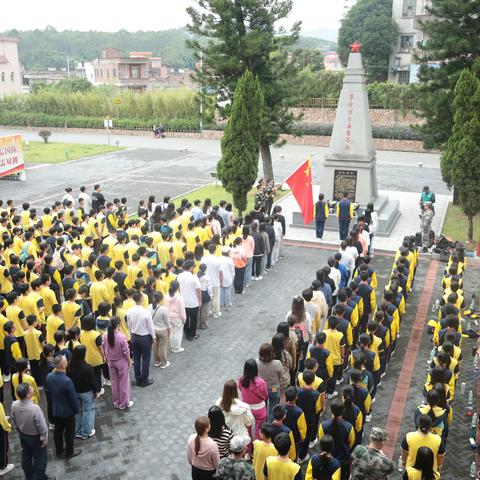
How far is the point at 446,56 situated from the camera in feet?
59.8

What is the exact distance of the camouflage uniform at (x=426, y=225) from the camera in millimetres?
14625

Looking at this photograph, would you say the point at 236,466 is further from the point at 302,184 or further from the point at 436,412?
the point at 302,184

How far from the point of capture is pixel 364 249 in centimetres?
1212

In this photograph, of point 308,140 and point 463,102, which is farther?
point 308,140

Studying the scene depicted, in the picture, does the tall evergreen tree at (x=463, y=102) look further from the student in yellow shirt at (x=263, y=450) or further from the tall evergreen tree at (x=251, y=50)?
the student in yellow shirt at (x=263, y=450)

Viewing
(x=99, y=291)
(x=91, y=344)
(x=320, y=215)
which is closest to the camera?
(x=91, y=344)

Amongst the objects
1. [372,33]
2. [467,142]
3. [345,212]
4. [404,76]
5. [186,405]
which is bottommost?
[186,405]

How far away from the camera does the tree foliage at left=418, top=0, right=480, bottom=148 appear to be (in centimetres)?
1745

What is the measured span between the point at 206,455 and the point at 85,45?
116290 millimetres

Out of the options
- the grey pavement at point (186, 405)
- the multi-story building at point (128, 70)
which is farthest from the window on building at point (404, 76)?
the grey pavement at point (186, 405)

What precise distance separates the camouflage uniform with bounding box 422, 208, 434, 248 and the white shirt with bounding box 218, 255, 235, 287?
6.69 meters

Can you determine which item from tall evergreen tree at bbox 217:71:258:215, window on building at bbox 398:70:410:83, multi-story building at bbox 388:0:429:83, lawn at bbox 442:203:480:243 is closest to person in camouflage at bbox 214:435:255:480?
tall evergreen tree at bbox 217:71:258:215

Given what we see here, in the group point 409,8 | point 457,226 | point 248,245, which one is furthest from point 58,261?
point 409,8

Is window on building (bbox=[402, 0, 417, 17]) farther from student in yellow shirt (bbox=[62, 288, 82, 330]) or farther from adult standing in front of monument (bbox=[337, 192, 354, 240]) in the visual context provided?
student in yellow shirt (bbox=[62, 288, 82, 330])
